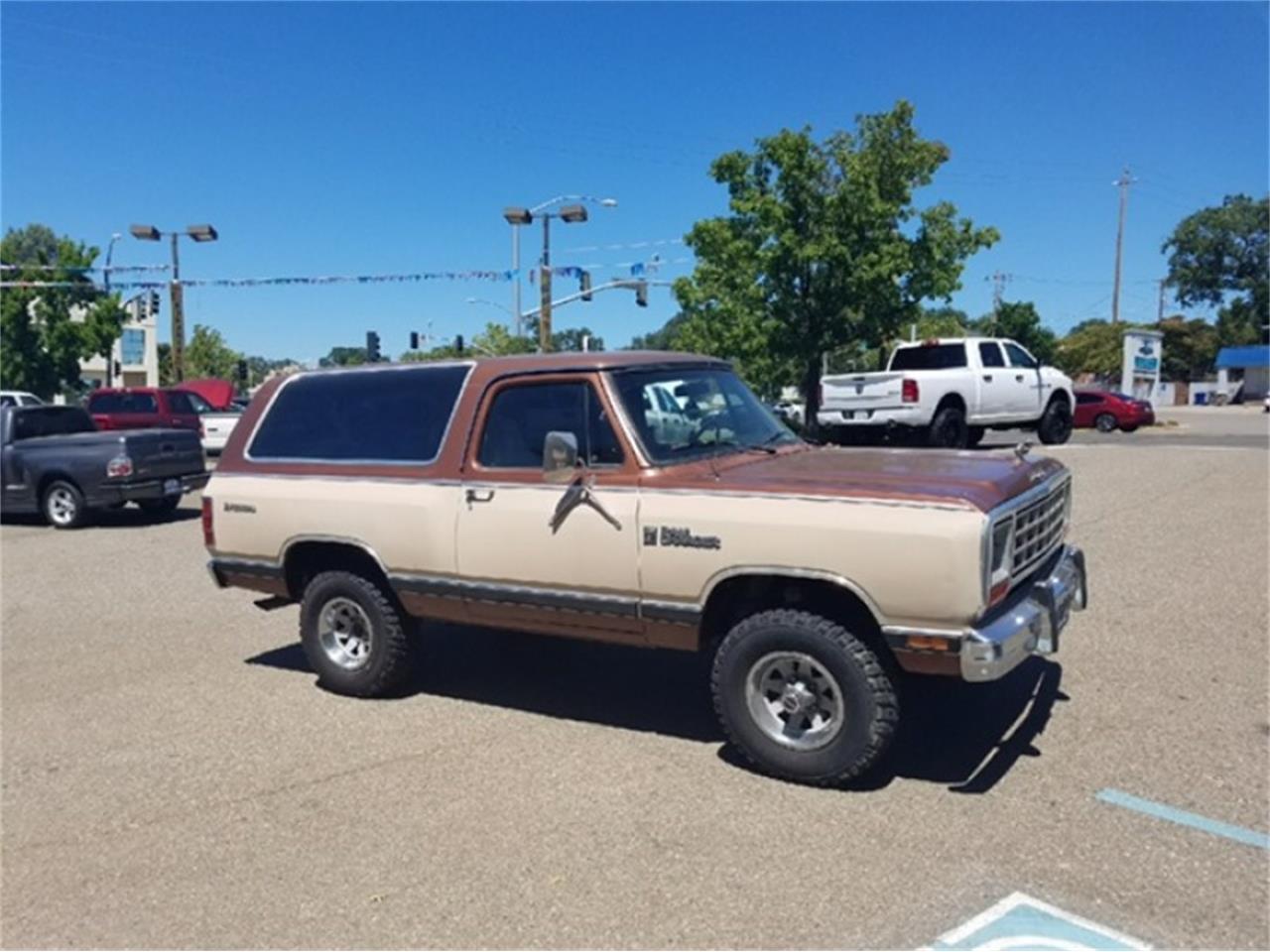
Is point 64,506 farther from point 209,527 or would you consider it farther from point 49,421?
point 209,527

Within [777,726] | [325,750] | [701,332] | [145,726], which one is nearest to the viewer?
[777,726]

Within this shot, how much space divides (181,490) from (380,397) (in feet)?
29.2

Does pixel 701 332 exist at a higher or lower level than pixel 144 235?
lower

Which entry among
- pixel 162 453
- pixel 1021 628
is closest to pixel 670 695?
pixel 1021 628

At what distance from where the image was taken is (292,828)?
4.23 m

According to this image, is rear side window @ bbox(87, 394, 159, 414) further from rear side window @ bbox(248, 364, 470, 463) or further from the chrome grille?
the chrome grille

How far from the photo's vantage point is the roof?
7581cm

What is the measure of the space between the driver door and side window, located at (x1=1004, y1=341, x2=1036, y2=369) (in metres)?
14.0

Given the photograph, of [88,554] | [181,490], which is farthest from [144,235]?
[88,554]

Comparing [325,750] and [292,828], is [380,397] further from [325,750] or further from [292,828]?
[292,828]

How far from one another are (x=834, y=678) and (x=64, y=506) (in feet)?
40.4

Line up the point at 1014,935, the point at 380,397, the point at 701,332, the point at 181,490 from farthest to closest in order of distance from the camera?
1. the point at 701,332
2. the point at 181,490
3. the point at 380,397
4. the point at 1014,935

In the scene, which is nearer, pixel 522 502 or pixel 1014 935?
pixel 1014 935

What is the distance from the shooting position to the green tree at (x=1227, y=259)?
9806 centimetres
